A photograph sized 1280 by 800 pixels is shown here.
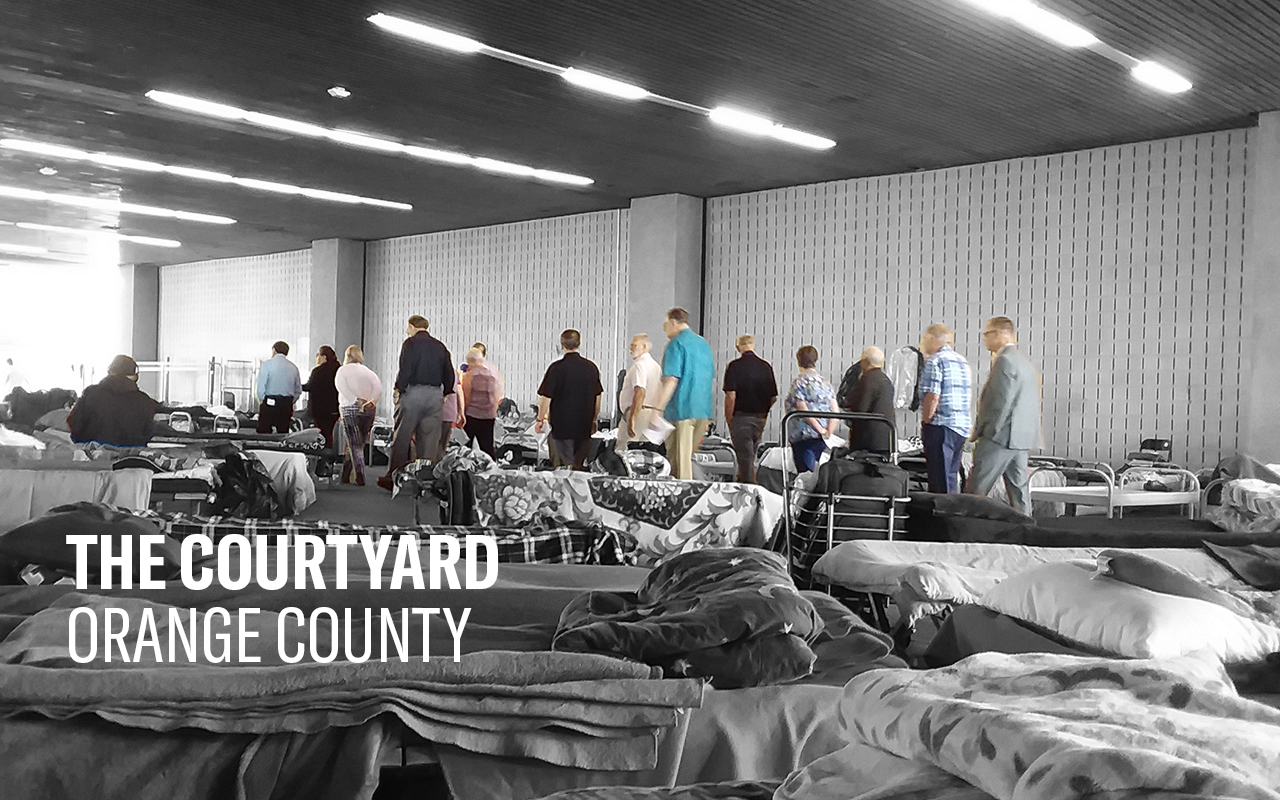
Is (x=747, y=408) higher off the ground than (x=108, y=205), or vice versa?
(x=108, y=205)

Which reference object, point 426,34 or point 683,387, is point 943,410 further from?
point 426,34

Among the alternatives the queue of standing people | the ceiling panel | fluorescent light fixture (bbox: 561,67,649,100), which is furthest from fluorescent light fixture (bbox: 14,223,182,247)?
fluorescent light fixture (bbox: 561,67,649,100)

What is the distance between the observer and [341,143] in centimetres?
1062

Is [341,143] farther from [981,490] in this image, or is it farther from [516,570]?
[516,570]

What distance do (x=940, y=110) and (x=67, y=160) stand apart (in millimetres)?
8728

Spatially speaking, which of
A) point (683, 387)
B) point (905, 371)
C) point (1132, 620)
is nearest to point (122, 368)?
point (683, 387)

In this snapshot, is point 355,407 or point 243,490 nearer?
point 243,490

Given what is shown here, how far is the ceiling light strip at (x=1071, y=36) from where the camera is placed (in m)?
6.48

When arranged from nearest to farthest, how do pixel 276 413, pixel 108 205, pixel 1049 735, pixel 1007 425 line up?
pixel 1049 735, pixel 1007 425, pixel 276 413, pixel 108 205

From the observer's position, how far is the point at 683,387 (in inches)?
307

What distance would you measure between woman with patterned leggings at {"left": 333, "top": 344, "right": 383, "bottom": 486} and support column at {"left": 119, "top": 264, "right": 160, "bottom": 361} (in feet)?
44.0

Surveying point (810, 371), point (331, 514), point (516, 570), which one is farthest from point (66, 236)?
point (516, 570)

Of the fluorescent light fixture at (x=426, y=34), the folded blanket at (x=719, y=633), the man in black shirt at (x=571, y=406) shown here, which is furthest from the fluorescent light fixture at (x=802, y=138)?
the folded blanket at (x=719, y=633)

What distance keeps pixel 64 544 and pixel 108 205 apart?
13264mm
